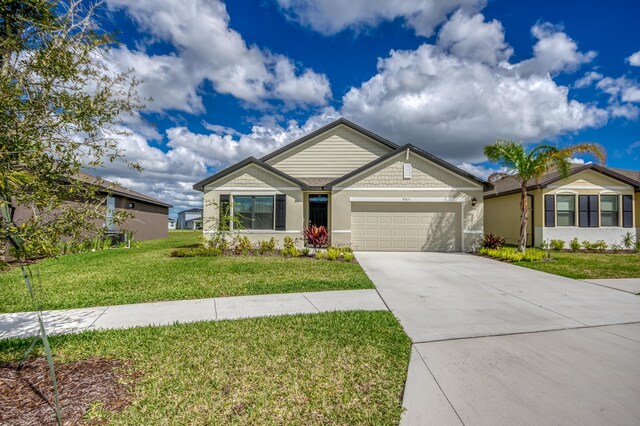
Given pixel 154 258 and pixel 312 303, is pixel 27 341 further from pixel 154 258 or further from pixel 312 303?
pixel 154 258

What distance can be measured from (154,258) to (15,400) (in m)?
9.94

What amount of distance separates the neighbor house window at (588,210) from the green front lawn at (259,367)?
660 inches

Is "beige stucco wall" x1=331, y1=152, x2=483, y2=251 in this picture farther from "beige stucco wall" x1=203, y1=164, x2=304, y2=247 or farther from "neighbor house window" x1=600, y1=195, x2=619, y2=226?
"neighbor house window" x1=600, y1=195, x2=619, y2=226

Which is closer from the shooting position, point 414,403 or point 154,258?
point 414,403

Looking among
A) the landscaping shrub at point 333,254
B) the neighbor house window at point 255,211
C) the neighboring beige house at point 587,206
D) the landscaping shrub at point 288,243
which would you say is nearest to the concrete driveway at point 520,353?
the landscaping shrub at point 333,254

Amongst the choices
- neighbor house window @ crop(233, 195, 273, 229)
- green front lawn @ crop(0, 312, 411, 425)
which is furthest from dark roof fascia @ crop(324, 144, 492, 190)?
green front lawn @ crop(0, 312, 411, 425)

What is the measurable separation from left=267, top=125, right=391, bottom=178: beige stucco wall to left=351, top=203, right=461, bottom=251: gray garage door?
148 inches

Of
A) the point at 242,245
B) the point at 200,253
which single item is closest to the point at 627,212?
the point at 242,245

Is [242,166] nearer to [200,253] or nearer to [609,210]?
[200,253]

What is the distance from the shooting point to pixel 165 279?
845 centimetres

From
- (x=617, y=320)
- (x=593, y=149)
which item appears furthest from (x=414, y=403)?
(x=593, y=149)

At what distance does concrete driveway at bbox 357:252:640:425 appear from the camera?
2.92 metres

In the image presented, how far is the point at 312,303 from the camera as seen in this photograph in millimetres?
6285

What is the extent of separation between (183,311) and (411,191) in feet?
39.1
